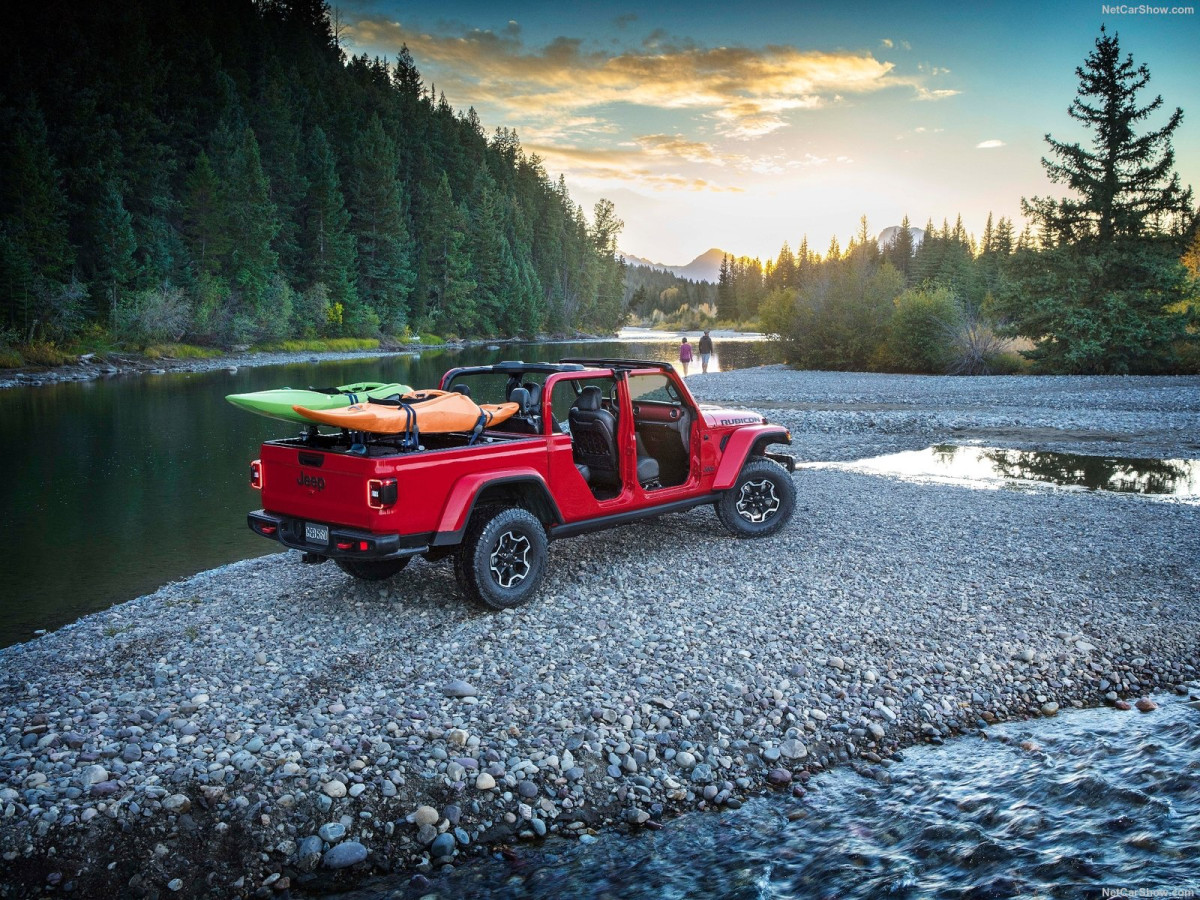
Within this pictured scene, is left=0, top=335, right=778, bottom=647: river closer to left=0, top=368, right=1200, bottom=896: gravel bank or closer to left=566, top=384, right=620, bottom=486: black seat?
left=0, top=368, right=1200, bottom=896: gravel bank

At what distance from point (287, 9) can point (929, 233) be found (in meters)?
81.2

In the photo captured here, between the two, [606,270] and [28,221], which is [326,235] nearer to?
[28,221]

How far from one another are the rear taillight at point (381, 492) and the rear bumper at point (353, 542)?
274 millimetres

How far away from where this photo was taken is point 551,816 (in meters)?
4.64

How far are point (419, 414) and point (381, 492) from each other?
85 cm

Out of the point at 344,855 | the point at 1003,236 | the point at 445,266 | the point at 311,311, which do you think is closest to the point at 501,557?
the point at 344,855

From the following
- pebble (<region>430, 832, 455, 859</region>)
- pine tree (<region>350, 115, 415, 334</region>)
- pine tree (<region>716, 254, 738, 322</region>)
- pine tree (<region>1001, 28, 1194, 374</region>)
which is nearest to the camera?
pebble (<region>430, 832, 455, 859</region>)

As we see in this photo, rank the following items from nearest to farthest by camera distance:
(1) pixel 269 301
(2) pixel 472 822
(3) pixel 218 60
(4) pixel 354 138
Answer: (2) pixel 472 822
(1) pixel 269 301
(3) pixel 218 60
(4) pixel 354 138

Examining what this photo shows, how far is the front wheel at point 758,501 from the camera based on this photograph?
965cm

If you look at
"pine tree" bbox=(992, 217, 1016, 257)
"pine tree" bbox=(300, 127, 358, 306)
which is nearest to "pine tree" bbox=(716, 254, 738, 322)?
"pine tree" bbox=(992, 217, 1016, 257)

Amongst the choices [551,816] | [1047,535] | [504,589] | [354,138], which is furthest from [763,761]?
[354,138]

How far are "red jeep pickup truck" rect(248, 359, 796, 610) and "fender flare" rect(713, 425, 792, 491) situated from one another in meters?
0.02

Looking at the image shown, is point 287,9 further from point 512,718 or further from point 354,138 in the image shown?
point 512,718

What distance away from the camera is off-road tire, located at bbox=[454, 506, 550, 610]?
7.07 meters
